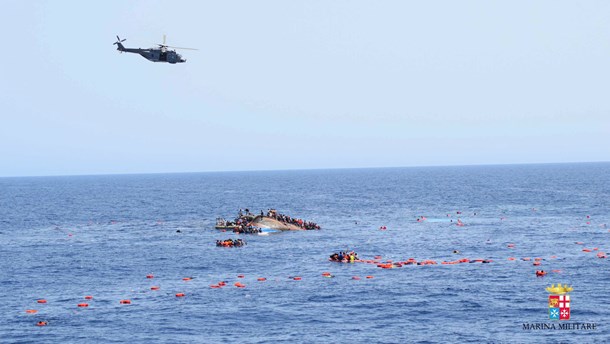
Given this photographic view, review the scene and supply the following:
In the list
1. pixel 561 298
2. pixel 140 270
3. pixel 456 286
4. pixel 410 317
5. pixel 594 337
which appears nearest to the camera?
pixel 594 337

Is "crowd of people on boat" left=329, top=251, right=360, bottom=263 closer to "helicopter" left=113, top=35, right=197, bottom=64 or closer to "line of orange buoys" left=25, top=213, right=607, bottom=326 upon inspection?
"line of orange buoys" left=25, top=213, right=607, bottom=326

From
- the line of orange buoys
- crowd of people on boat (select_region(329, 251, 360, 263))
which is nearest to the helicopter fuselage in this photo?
the line of orange buoys

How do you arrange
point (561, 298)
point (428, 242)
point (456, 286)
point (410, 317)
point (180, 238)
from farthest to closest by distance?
point (180, 238)
point (428, 242)
point (456, 286)
point (561, 298)
point (410, 317)

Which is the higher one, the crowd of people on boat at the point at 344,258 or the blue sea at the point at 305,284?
the crowd of people on boat at the point at 344,258

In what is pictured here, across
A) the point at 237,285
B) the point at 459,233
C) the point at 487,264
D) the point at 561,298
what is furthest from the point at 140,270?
the point at 459,233

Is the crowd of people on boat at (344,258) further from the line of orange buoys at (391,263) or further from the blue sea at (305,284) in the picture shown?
the blue sea at (305,284)

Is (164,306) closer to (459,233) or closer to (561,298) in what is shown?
(561,298)

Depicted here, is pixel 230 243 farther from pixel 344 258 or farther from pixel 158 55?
pixel 158 55

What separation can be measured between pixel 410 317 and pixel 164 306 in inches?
1007

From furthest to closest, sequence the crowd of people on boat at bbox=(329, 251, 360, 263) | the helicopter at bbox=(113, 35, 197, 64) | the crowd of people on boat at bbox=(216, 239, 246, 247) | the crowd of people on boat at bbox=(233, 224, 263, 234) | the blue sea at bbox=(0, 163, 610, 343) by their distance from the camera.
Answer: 1. the crowd of people on boat at bbox=(233, 224, 263, 234)
2. the crowd of people on boat at bbox=(216, 239, 246, 247)
3. the crowd of people on boat at bbox=(329, 251, 360, 263)
4. the helicopter at bbox=(113, 35, 197, 64)
5. the blue sea at bbox=(0, 163, 610, 343)

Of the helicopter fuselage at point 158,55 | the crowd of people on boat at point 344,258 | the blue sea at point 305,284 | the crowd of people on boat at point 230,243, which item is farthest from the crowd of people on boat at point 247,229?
the helicopter fuselage at point 158,55

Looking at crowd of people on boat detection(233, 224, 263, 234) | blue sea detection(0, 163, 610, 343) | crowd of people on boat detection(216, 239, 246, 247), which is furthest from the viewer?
crowd of people on boat detection(233, 224, 263, 234)

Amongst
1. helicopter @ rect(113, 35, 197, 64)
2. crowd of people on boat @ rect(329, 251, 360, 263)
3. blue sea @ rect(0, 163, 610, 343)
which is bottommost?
blue sea @ rect(0, 163, 610, 343)

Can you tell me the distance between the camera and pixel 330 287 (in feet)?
262
